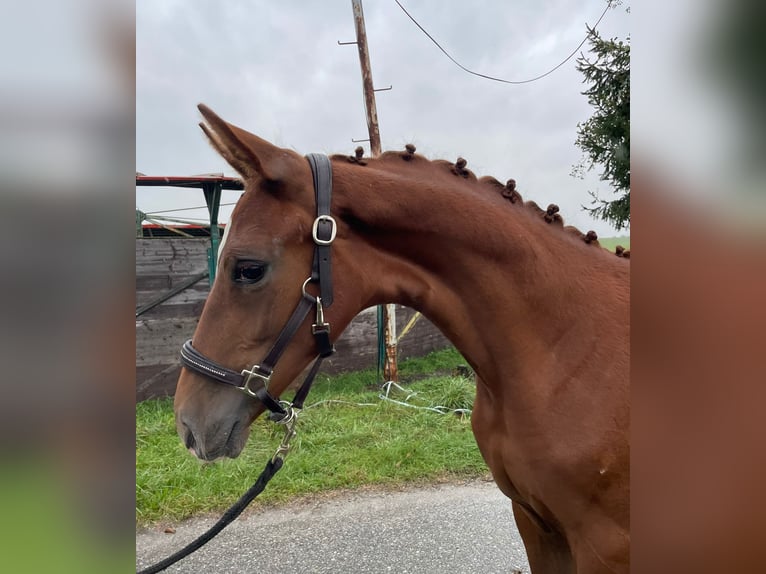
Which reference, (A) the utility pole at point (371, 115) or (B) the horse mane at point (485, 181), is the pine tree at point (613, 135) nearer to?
(B) the horse mane at point (485, 181)

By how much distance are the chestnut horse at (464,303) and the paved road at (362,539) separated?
1.53 metres

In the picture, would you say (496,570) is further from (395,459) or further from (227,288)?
(227,288)

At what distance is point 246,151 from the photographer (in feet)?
4.55

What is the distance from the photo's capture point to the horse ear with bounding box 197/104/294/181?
1359mm

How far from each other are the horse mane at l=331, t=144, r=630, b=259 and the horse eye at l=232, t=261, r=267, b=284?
1.61 ft

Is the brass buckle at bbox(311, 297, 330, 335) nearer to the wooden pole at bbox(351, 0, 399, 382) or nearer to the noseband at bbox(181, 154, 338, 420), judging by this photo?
the noseband at bbox(181, 154, 338, 420)

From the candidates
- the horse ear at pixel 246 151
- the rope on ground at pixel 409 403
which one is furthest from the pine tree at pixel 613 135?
the rope on ground at pixel 409 403

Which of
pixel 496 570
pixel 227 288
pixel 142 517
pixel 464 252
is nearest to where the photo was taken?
pixel 227 288
